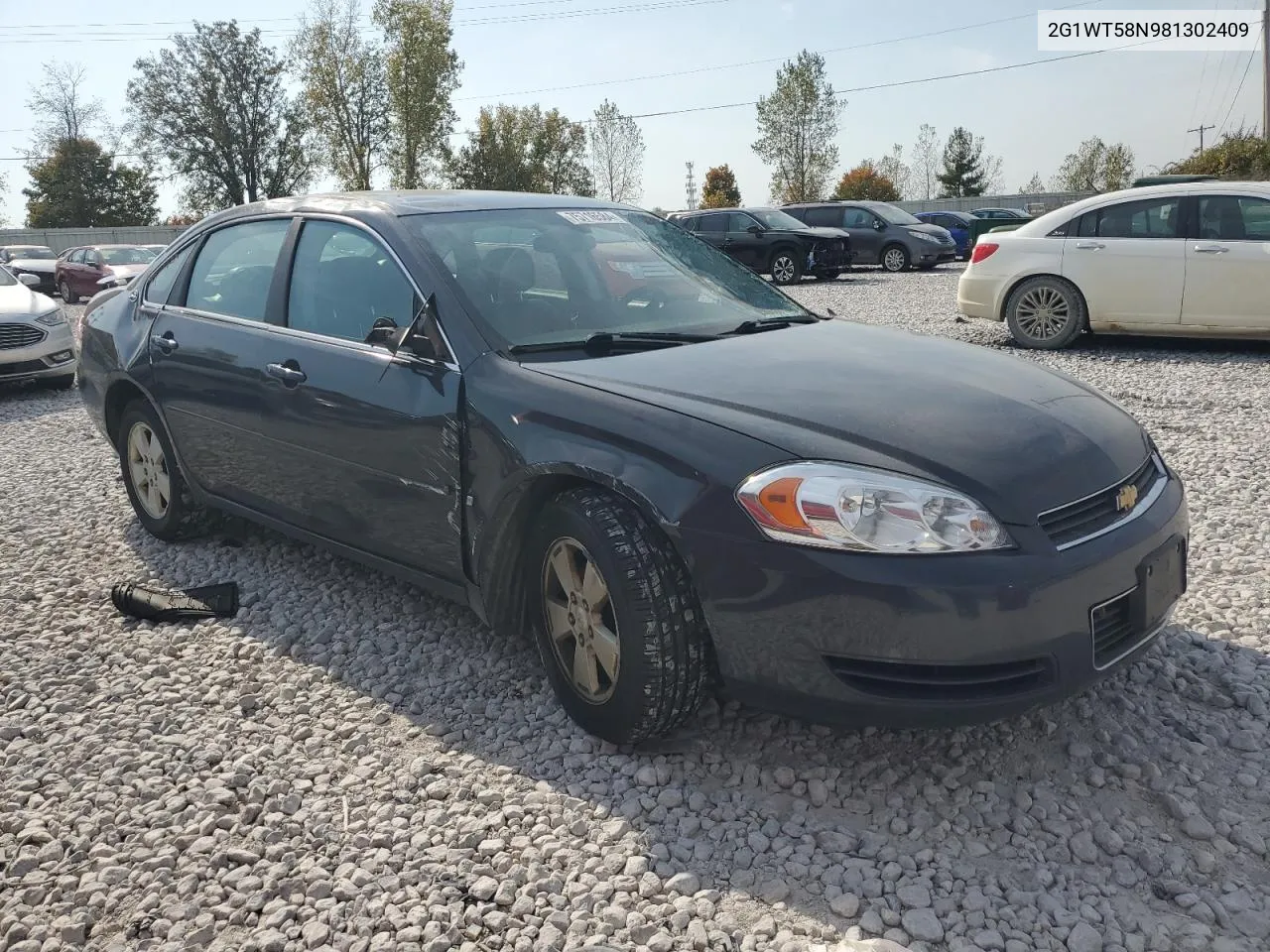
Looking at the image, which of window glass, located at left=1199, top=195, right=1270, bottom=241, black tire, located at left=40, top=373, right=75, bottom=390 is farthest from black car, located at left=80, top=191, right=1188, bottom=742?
black tire, located at left=40, top=373, right=75, bottom=390

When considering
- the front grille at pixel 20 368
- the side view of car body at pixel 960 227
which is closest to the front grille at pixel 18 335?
the front grille at pixel 20 368

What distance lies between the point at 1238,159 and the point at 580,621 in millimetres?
28901

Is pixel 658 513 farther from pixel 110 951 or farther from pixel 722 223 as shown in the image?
pixel 722 223

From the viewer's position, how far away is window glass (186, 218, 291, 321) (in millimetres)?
4379

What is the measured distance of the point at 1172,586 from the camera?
301 cm

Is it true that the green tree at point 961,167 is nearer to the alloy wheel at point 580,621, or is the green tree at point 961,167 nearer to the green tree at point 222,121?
the green tree at point 222,121

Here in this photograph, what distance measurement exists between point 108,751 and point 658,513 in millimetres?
1868

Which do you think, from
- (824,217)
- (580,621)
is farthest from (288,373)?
(824,217)

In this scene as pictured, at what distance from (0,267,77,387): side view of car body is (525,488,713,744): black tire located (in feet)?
31.9

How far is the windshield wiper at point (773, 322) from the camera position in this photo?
3738mm

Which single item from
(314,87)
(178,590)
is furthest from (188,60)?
(178,590)

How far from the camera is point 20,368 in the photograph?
10781 millimetres

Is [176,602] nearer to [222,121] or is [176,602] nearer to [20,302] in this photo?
[20,302]

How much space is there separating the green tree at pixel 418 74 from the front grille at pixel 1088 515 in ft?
174
